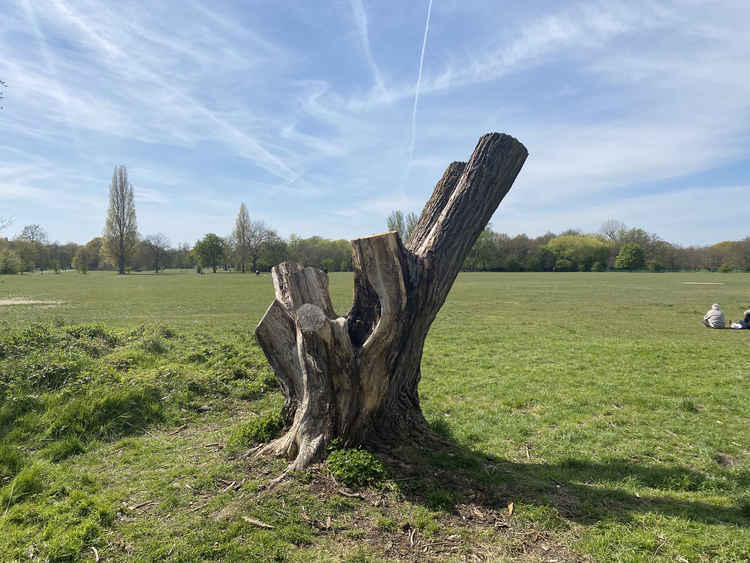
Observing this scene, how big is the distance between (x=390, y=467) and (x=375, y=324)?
4.53 feet

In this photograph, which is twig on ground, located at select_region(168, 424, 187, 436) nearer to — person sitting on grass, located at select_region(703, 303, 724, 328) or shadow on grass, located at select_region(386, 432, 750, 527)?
shadow on grass, located at select_region(386, 432, 750, 527)

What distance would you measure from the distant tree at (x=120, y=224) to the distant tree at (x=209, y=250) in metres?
12.9

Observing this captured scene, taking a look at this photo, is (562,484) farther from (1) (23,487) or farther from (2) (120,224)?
(2) (120,224)

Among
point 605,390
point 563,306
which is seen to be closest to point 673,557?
point 605,390

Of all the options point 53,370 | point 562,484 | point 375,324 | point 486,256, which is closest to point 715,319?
point 562,484

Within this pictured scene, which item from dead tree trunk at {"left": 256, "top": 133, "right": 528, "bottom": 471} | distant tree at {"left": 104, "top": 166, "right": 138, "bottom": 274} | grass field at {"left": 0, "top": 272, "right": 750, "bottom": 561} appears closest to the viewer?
grass field at {"left": 0, "top": 272, "right": 750, "bottom": 561}

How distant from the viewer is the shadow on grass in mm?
3603

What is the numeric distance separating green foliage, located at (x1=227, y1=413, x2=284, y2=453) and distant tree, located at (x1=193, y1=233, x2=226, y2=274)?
89.7m

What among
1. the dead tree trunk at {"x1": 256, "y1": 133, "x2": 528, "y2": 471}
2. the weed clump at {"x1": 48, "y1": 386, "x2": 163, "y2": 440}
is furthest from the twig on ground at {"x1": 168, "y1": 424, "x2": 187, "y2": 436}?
the dead tree trunk at {"x1": 256, "y1": 133, "x2": 528, "y2": 471}

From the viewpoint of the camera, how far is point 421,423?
4.74m

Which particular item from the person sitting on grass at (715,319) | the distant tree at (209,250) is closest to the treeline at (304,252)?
the distant tree at (209,250)

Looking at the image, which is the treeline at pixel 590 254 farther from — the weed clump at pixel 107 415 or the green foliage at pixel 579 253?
the weed clump at pixel 107 415

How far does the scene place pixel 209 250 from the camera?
88.0 meters

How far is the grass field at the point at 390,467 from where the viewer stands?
3115 mm
